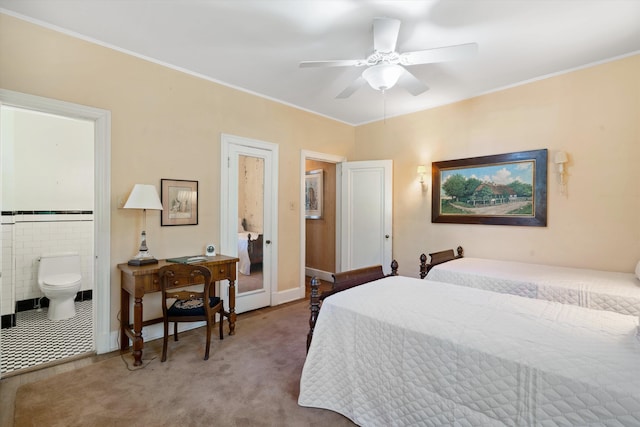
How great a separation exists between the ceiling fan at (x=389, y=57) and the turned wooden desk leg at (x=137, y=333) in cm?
245

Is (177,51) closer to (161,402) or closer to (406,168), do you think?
(161,402)

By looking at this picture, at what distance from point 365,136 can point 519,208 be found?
259 centimetres

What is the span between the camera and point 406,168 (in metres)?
4.54

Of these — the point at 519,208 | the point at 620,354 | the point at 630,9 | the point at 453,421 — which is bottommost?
the point at 453,421

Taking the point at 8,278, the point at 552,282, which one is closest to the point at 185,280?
the point at 8,278

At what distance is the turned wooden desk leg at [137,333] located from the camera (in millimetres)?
2490

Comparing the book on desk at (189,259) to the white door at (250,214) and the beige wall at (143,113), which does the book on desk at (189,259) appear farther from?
the white door at (250,214)

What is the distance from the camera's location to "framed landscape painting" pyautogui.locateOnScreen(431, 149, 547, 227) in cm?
334

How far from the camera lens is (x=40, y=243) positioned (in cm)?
391

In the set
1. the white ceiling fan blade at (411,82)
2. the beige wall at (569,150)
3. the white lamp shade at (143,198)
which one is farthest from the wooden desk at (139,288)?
the beige wall at (569,150)

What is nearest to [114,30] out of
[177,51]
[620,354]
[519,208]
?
[177,51]

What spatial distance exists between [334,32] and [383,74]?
56 centimetres

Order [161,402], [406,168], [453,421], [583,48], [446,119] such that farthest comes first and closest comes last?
[406,168], [446,119], [583,48], [161,402], [453,421]

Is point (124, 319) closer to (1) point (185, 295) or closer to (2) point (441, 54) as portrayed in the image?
(1) point (185, 295)
